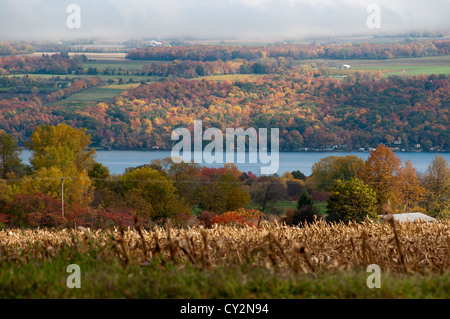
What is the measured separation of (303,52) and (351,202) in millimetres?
123461

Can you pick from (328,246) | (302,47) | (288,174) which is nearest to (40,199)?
(328,246)

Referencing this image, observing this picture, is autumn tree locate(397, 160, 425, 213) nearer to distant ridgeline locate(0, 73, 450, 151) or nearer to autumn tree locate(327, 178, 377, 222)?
autumn tree locate(327, 178, 377, 222)

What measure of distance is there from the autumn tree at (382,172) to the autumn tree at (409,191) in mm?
770

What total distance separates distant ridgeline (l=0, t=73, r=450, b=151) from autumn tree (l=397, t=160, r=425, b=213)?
5681 centimetres

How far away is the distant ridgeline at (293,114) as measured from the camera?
124688mm

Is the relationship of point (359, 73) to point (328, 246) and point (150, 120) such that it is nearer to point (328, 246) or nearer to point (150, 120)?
point (150, 120)

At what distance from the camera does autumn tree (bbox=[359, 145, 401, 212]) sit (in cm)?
6606

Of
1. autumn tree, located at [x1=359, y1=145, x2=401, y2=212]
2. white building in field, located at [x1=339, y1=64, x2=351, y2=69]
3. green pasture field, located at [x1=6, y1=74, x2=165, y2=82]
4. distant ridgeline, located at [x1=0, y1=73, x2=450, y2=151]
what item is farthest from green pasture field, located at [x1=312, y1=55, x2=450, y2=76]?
autumn tree, located at [x1=359, y1=145, x2=401, y2=212]

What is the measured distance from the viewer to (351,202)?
56781 mm

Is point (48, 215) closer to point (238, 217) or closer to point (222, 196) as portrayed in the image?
point (238, 217)

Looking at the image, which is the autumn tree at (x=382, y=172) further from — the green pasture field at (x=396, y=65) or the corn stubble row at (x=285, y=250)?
the green pasture field at (x=396, y=65)

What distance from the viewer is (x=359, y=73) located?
157125 mm

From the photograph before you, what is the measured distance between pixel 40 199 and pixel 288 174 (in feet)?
193

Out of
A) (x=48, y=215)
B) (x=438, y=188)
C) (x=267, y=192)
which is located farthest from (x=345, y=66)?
(x=48, y=215)
